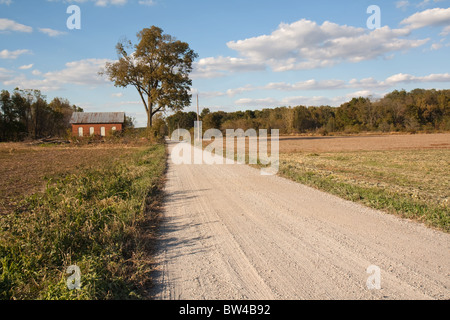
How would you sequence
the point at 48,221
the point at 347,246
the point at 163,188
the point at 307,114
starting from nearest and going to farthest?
the point at 347,246 < the point at 48,221 < the point at 163,188 < the point at 307,114

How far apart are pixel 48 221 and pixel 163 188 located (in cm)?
540

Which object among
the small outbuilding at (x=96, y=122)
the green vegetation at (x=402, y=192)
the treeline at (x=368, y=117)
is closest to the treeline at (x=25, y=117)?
the small outbuilding at (x=96, y=122)

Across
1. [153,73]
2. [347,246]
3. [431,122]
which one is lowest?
[347,246]

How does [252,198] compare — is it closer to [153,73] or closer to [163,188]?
[163,188]

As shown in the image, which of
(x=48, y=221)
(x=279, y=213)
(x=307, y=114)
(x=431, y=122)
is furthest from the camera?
(x=307, y=114)

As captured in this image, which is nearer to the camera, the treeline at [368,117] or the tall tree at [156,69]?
the tall tree at [156,69]

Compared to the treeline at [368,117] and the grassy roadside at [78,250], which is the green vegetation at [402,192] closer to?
the grassy roadside at [78,250]

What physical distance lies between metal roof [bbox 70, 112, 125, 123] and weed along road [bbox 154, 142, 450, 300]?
56.6 metres

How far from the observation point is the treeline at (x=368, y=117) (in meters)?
80.6

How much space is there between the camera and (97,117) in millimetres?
60250

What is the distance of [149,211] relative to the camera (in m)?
7.43

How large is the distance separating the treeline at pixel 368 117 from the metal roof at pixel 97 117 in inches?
754

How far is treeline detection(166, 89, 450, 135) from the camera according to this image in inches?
3172

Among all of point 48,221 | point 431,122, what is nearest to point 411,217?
point 48,221
